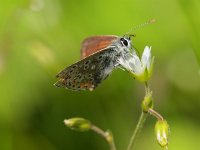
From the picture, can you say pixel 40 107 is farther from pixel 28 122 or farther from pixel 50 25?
pixel 50 25

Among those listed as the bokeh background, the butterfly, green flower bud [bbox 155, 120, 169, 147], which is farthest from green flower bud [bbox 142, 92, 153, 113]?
the bokeh background

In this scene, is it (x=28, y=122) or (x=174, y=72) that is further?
(x=174, y=72)

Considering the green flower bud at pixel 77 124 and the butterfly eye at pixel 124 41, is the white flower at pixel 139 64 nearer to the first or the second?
the butterfly eye at pixel 124 41

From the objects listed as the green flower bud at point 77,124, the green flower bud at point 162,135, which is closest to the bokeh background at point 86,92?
the green flower bud at point 77,124

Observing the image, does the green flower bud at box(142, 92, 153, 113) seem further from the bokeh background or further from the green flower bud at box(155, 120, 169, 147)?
the bokeh background

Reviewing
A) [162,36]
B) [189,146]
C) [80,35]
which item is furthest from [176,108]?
[80,35]
